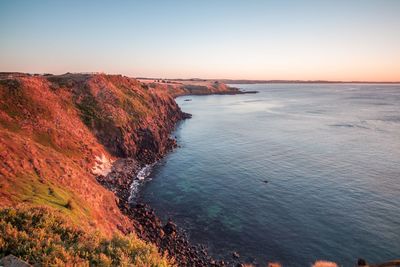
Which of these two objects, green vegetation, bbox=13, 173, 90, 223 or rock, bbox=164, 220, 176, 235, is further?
rock, bbox=164, 220, 176, 235

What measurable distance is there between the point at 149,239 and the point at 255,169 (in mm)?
26387

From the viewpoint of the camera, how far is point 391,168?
163 ft

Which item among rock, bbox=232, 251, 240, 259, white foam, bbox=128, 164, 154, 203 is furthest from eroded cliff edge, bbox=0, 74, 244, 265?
rock, bbox=232, 251, 240, 259

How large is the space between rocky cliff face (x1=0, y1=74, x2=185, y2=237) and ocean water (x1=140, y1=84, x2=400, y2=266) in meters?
8.55

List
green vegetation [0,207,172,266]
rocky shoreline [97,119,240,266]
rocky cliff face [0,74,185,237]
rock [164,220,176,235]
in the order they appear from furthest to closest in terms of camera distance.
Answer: rock [164,220,176,235] → rocky shoreline [97,119,240,266] → rocky cliff face [0,74,185,237] → green vegetation [0,207,172,266]

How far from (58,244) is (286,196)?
33.8m

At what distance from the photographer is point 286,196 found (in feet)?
131

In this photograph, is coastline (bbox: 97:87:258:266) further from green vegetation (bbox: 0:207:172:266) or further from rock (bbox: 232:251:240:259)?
green vegetation (bbox: 0:207:172:266)

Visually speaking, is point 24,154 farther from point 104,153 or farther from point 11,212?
point 104,153

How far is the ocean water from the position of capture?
29.3 metres

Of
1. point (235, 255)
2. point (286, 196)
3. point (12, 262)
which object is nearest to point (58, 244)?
point (12, 262)

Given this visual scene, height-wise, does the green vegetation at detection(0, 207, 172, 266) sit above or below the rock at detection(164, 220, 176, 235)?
above

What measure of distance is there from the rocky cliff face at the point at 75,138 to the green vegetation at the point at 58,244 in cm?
501

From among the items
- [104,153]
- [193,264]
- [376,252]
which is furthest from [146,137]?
[376,252]
